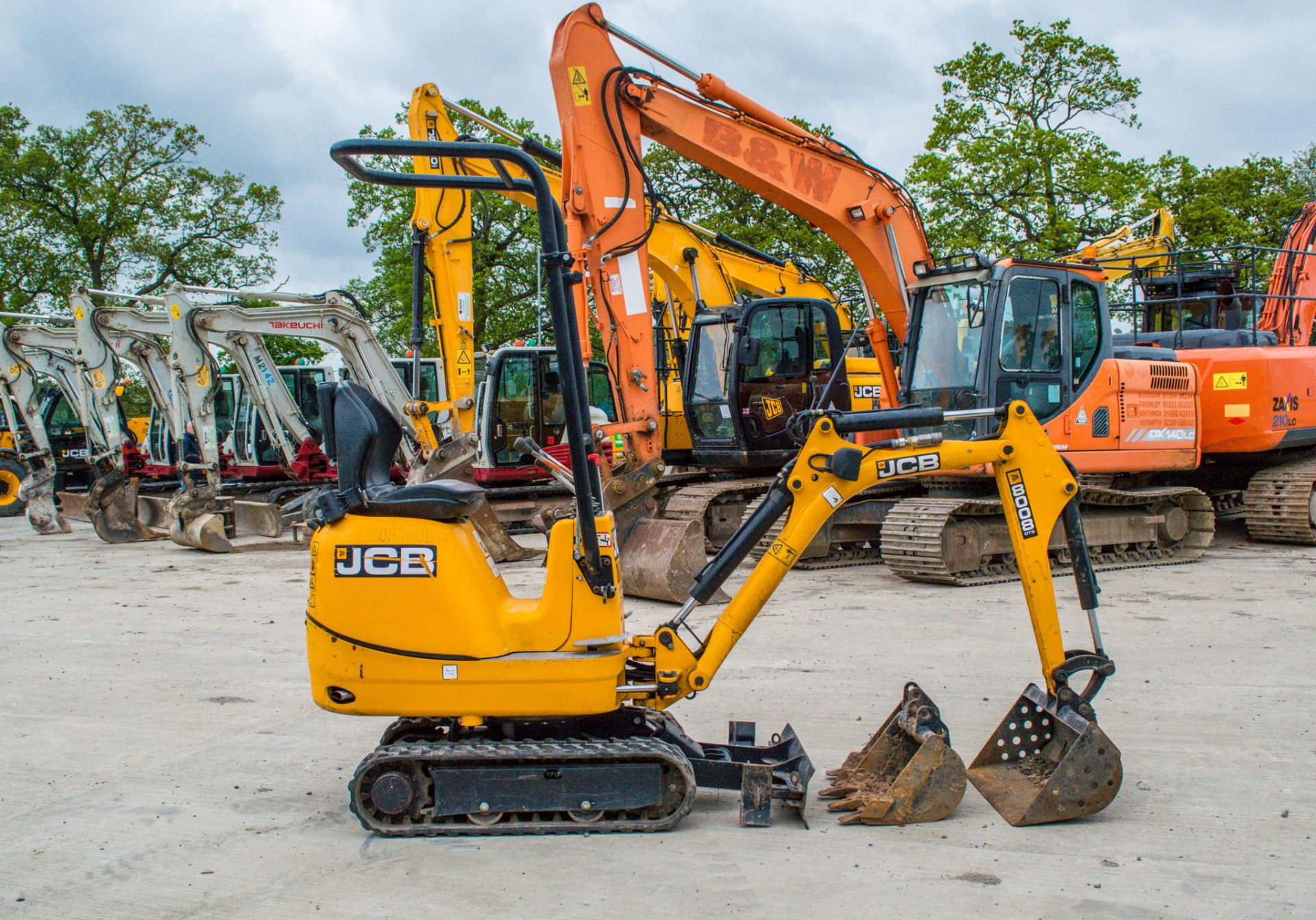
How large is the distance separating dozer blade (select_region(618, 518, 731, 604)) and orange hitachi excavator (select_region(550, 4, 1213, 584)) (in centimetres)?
69

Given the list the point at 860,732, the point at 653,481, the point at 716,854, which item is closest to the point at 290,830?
the point at 716,854

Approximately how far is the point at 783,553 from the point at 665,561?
4680 mm

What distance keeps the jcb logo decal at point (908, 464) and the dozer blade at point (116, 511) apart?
13.5m

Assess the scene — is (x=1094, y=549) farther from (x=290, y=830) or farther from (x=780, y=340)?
(x=290, y=830)

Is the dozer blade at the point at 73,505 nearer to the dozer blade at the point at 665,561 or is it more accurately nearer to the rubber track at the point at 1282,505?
the dozer blade at the point at 665,561

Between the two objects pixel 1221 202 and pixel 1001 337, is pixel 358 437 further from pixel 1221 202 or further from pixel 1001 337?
pixel 1221 202

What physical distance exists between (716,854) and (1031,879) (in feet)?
3.51

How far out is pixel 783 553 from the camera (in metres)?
4.50

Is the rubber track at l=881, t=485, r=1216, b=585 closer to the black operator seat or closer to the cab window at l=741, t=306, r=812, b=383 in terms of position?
the cab window at l=741, t=306, r=812, b=383

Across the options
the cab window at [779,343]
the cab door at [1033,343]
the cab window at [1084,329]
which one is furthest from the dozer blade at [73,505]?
the cab window at [1084,329]

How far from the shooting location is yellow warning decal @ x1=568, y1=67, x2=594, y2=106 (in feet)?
31.5

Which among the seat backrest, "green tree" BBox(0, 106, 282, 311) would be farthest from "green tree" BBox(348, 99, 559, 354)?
the seat backrest

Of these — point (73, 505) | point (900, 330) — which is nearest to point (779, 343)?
point (900, 330)

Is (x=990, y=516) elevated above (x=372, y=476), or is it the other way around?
(x=372, y=476)
